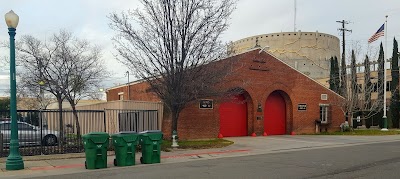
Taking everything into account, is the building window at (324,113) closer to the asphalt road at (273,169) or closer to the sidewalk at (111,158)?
the sidewalk at (111,158)

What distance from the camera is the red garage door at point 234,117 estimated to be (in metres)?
25.1

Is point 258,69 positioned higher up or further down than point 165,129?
higher up

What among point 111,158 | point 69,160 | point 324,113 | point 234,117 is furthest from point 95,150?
point 324,113

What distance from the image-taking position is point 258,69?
26.1 m

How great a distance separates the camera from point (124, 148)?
12.8 meters

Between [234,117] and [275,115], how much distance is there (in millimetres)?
3983

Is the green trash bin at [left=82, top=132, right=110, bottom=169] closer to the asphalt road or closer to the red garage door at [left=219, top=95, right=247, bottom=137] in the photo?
the asphalt road

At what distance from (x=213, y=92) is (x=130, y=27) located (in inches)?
201

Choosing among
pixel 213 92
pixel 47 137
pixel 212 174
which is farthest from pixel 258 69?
pixel 212 174

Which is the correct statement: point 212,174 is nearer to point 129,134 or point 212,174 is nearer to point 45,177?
point 129,134

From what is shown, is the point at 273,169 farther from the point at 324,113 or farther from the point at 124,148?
the point at 324,113

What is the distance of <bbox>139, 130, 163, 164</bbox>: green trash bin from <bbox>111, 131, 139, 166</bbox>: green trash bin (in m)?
0.49

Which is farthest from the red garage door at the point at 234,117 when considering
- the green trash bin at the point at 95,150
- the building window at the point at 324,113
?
the green trash bin at the point at 95,150

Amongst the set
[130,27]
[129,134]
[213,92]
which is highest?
[130,27]
